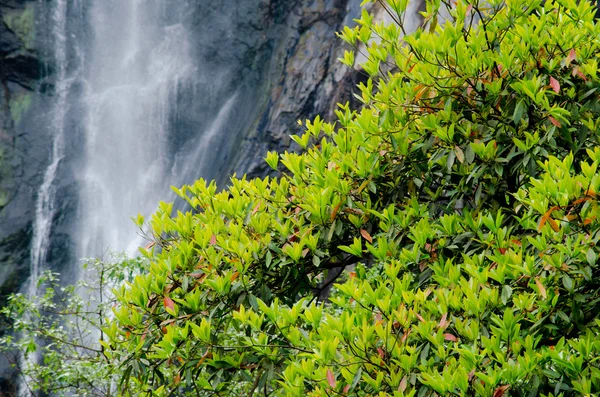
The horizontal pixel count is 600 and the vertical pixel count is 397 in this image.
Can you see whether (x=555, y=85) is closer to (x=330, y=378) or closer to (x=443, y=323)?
(x=443, y=323)

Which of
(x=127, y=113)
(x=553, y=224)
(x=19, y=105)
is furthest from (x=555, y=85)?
(x=19, y=105)

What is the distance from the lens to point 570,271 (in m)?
2.60

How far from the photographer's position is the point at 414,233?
3170 millimetres

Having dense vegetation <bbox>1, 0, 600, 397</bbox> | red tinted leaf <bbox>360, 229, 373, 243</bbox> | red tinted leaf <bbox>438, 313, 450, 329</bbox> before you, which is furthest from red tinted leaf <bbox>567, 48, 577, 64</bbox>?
red tinted leaf <bbox>438, 313, 450, 329</bbox>

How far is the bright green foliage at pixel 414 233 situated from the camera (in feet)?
8.74

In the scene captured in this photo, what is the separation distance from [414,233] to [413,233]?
0.01m

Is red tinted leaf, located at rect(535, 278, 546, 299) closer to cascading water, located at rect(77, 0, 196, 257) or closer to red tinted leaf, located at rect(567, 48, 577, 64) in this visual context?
red tinted leaf, located at rect(567, 48, 577, 64)

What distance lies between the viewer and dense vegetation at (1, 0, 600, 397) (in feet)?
8.74

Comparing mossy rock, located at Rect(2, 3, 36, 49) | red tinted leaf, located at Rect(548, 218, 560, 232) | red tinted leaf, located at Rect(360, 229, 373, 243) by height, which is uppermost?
red tinted leaf, located at Rect(548, 218, 560, 232)

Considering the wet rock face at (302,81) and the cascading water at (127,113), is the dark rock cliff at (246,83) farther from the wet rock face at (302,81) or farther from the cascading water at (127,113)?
the cascading water at (127,113)

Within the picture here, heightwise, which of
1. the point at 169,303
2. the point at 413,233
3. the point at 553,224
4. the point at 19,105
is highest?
the point at 553,224

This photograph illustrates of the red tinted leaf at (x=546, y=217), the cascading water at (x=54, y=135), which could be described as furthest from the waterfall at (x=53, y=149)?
the red tinted leaf at (x=546, y=217)

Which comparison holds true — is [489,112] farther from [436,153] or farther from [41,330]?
[41,330]

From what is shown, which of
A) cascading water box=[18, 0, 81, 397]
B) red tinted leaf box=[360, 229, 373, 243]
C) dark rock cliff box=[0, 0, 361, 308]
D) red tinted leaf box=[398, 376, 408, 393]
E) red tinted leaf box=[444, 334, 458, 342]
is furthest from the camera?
cascading water box=[18, 0, 81, 397]
